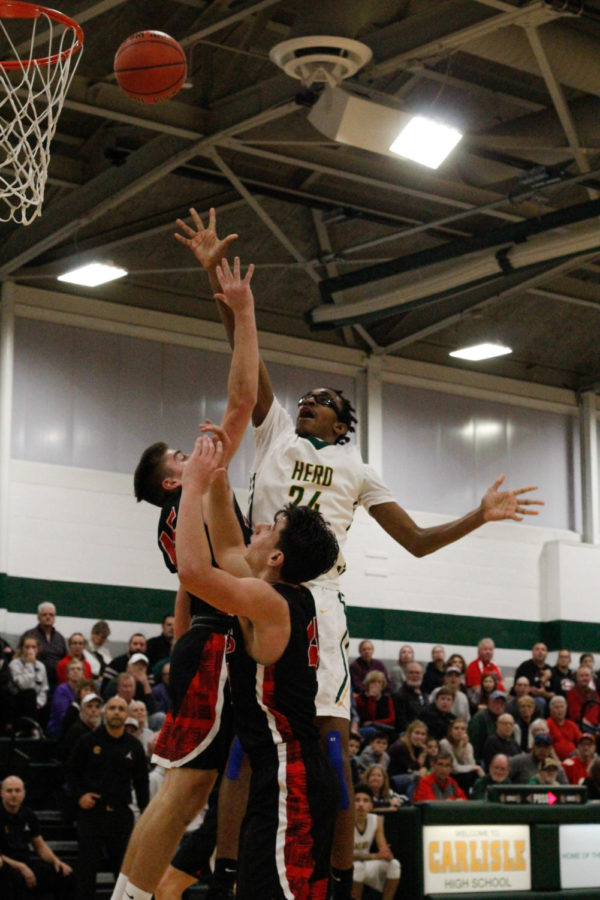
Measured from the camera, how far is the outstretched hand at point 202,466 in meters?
5.68

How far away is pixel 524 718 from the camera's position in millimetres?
18797

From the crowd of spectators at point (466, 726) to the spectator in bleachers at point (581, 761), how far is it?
14 millimetres

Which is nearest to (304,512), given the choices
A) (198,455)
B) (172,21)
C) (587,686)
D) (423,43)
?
(198,455)

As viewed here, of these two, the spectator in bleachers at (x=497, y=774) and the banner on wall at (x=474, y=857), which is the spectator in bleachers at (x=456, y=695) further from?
the banner on wall at (x=474, y=857)

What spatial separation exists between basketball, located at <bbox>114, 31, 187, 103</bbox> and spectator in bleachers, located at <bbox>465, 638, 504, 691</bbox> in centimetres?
1343

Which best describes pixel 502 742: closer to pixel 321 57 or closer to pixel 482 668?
pixel 482 668

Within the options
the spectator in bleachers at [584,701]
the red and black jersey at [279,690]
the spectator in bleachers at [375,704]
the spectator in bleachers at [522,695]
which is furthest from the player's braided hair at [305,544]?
the spectator in bleachers at [584,701]

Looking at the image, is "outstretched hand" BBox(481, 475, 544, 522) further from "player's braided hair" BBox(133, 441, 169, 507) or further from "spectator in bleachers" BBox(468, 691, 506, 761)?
"spectator in bleachers" BBox(468, 691, 506, 761)

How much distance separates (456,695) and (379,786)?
4289 millimetres

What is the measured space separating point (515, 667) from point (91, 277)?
10.6m

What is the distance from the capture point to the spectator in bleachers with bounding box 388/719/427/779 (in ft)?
54.1

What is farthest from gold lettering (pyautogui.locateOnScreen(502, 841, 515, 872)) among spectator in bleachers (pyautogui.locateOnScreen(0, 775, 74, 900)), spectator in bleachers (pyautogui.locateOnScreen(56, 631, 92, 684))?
spectator in bleachers (pyautogui.locateOnScreen(56, 631, 92, 684))

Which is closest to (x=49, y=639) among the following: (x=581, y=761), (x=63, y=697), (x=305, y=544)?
(x=63, y=697)

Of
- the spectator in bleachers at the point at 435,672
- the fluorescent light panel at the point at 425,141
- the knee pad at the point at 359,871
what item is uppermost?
the fluorescent light panel at the point at 425,141
